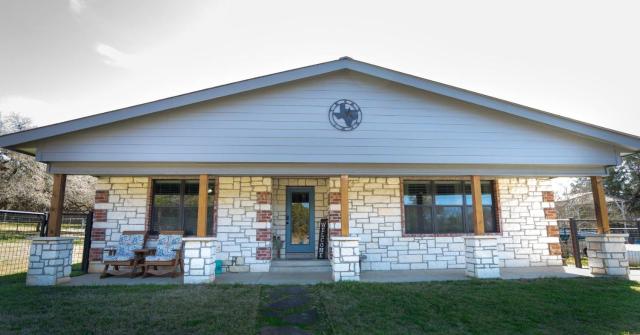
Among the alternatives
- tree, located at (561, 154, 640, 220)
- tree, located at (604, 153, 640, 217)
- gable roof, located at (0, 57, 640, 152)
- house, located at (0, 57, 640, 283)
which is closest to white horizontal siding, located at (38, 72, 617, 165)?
house, located at (0, 57, 640, 283)

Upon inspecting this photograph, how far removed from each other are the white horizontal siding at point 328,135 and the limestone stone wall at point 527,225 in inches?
74.2

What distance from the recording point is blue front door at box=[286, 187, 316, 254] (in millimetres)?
9273

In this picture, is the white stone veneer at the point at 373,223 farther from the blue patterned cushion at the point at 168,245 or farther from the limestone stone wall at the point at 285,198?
the blue patterned cushion at the point at 168,245

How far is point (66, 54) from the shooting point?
30.6 feet

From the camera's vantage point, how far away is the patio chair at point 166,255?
7.43 metres

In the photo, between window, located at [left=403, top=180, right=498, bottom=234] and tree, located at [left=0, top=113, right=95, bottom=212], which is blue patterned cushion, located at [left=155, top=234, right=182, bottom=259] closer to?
window, located at [left=403, top=180, right=498, bottom=234]

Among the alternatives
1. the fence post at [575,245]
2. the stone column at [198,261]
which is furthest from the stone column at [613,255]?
the stone column at [198,261]

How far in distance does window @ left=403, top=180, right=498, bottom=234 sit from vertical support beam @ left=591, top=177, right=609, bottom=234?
2.15 meters

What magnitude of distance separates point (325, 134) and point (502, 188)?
17.4 ft

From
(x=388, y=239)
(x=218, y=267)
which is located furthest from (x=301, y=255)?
(x=388, y=239)

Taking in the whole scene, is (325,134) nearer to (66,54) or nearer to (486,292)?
(486,292)

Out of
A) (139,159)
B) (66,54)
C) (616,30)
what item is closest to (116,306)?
(139,159)

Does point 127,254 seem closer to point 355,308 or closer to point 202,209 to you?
point 202,209

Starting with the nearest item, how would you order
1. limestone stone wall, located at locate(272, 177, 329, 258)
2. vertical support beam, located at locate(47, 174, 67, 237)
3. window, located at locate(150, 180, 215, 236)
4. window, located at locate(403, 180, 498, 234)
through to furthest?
vertical support beam, located at locate(47, 174, 67, 237)
window, located at locate(150, 180, 215, 236)
window, located at locate(403, 180, 498, 234)
limestone stone wall, located at locate(272, 177, 329, 258)
